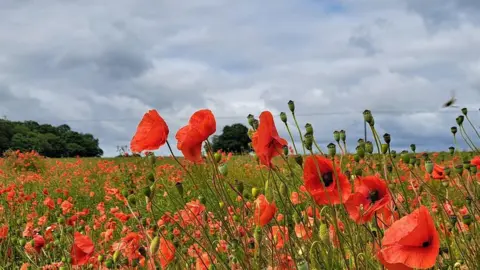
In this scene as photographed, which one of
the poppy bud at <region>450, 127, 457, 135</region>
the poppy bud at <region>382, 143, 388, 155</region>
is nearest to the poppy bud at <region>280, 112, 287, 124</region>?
the poppy bud at <region>382, 143, 388, 155</region>

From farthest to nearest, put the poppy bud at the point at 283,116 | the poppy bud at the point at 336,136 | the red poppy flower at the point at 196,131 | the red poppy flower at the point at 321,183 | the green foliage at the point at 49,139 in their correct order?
1. the green foliage at the point at 49,139
2. the poppy bud at the point at 283,116
3. the poppy bud at the point at 336,136
4. the red poppy flower at the point at 196,131
5. the red poppy flower at the point at 321,183

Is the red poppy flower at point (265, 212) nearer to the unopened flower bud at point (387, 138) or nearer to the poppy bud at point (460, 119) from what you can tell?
Result: the unopened flower bud at point (387, 138)

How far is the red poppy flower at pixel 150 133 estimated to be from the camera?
1.87m

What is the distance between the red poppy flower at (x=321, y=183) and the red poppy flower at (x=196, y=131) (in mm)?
312

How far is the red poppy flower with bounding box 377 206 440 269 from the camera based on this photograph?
4.22ft

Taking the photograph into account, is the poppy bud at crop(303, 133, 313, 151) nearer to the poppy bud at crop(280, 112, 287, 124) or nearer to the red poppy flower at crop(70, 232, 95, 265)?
the poppy bud at crop(280, 112, 287, 124)

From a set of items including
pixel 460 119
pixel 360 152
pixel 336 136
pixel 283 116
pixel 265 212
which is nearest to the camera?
pixel 265 212

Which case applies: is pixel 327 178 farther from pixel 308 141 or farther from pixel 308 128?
pixel 308 128

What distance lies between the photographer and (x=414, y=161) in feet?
7.59

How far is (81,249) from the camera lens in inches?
92.8

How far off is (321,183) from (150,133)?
0.58m

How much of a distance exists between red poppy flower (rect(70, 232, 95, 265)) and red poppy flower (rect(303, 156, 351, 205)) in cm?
109

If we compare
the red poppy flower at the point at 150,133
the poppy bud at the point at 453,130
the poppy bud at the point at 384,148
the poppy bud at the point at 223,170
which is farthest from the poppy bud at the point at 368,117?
the poppy bud at the point at 453,130

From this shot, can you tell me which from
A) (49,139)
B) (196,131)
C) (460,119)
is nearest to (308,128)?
(196,131)
